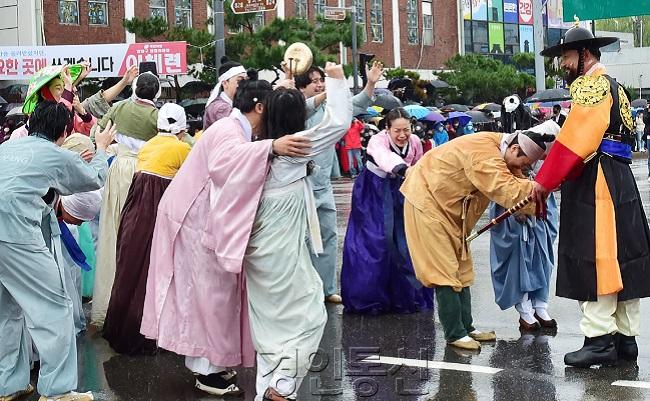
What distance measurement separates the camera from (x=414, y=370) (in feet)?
19.3

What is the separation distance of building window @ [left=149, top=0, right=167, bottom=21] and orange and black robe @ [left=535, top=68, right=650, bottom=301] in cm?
2819

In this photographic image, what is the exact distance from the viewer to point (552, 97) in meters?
26.9

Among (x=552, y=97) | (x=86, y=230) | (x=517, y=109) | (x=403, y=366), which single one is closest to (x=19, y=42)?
(x=552, y=97)

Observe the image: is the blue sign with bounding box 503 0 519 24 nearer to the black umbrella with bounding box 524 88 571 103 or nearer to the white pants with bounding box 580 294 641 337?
the black umbrella with bounding box 524 88 571 103

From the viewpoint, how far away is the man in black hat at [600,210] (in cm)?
567

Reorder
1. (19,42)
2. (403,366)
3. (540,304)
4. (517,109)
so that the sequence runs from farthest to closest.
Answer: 1. (19,42)
2. (517,109)
3. (540,304)
4. (403,366)

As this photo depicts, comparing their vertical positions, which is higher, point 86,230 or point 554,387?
point 86,230

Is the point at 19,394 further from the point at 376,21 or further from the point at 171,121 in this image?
the point at 376,21

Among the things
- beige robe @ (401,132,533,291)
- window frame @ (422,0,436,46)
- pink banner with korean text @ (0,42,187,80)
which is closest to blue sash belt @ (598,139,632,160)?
beige robe @ (401,132,533,291)

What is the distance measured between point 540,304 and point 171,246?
2.81m

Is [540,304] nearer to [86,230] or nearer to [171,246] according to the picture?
[171,246]

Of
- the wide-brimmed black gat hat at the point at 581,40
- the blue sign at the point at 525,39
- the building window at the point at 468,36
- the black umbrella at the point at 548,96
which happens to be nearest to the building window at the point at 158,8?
the black umbrella at the point at 548,96

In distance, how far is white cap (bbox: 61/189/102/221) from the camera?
6.30 m

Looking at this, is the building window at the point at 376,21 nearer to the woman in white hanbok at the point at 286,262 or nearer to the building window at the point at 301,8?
the building window at the point at 301,8
